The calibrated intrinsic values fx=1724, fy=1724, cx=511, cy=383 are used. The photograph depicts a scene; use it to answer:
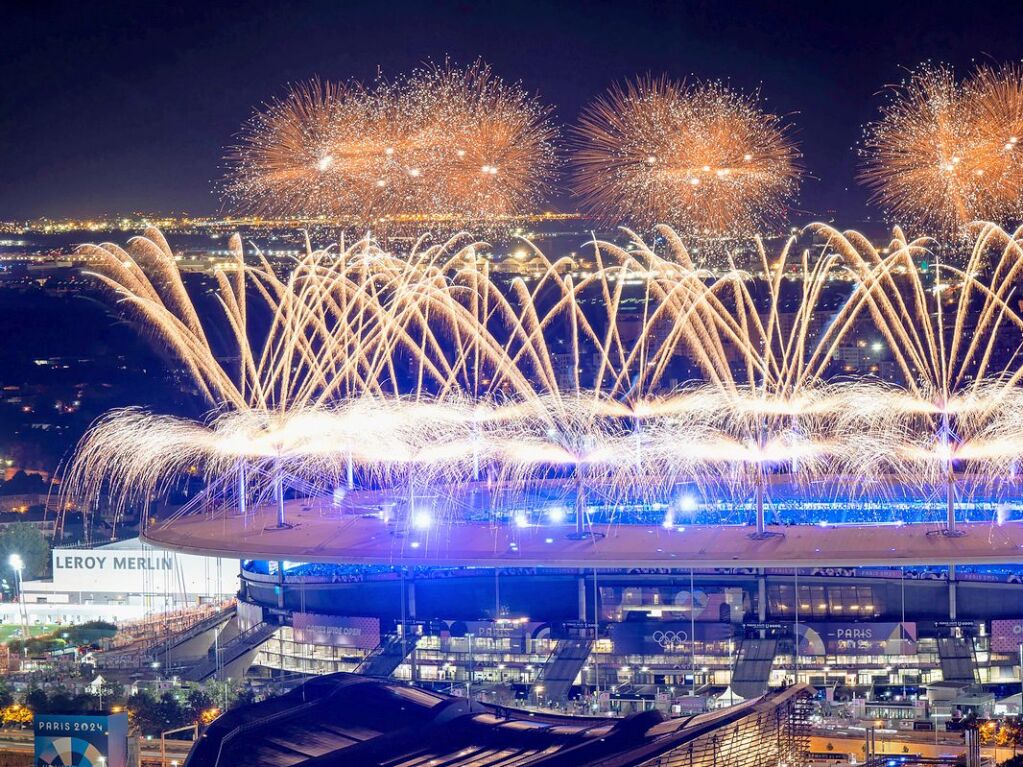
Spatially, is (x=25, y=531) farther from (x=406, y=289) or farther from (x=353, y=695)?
(x=353, y=695)

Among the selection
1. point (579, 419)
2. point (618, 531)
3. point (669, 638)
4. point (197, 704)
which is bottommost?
point (197, 704)

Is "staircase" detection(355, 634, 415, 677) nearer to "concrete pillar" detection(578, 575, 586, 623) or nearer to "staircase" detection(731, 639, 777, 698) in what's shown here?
"concrete pillar" detection(578, 575, 586, 623)

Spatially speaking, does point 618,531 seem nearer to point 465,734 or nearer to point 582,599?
point 582,599

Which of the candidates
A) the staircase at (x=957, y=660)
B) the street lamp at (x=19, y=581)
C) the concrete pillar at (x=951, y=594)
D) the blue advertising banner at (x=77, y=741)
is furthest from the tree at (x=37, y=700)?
the concrete pillar at (x=951, y=594)

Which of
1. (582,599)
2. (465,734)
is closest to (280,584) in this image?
(582,599)

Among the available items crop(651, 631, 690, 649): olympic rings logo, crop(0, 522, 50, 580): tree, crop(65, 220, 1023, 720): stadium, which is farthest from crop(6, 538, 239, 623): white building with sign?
crop(651, 631, 690, 649): olympic rings logo

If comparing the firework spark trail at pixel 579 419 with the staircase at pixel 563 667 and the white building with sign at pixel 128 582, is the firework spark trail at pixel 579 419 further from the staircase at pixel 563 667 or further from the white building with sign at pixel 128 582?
the staircase at pixel 563 667
